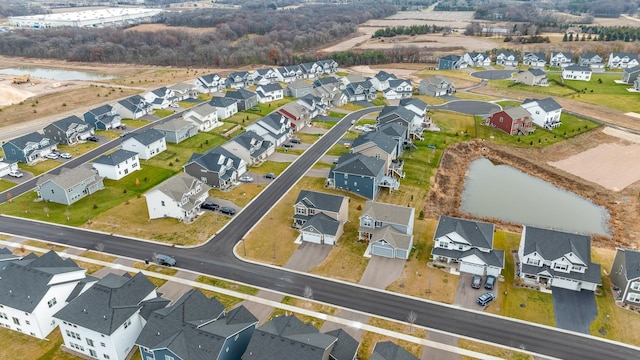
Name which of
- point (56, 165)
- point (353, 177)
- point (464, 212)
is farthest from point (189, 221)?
point (464, 212)

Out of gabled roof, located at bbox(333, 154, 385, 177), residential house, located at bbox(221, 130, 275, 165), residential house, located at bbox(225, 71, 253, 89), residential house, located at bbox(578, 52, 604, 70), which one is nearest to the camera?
gabled roof, located at bbox(333, 154, 385, 177)

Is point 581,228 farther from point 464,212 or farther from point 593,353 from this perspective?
point 593,353

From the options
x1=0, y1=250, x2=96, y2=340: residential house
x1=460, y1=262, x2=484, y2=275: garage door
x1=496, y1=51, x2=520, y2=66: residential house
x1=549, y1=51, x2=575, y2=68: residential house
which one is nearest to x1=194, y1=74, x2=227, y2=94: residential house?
x1=0, y1=250, x2=96, y2=340: residential house

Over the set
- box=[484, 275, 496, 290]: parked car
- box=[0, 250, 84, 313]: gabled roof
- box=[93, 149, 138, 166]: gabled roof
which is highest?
box=[0, 250, 84, 313]: gabled roof

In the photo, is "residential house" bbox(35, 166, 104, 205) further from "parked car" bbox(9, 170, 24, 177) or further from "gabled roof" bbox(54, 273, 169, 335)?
"gabled roof" bbox(54, 273, 169, 335)

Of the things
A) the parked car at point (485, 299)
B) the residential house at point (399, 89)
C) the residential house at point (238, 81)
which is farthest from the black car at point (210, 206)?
the residential house at point (238, 81)
